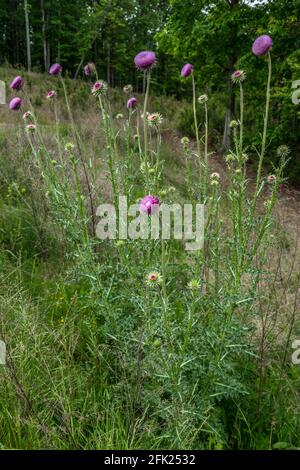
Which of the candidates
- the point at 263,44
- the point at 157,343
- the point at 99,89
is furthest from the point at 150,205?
the point at 263,44

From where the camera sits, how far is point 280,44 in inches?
353

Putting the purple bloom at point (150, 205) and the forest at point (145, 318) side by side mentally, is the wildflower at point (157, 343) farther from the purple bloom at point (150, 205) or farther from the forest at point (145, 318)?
the purple bloom at point (150, 205)

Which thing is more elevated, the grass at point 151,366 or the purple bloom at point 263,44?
the purple bloom at point 263,44

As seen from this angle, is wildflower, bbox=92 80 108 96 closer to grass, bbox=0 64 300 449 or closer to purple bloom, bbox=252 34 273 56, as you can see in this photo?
grass, bbox=0 64 300 449

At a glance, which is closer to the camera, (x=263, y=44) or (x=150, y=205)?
(x=150, y=205)

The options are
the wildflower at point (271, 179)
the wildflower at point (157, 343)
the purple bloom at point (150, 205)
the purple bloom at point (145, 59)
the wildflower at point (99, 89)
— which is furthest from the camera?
the wildflower at point (271, 179)

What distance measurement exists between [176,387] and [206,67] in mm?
10794

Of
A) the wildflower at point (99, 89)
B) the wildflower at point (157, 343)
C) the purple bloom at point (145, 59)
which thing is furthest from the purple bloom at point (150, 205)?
the wildflower at point (99, 89)

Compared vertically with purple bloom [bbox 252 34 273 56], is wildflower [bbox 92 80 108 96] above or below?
below

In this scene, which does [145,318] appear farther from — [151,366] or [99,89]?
[99,89]

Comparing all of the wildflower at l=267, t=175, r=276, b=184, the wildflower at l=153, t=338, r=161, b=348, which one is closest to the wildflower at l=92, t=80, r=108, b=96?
the wildflower at l=267, t=175, r=276, b=184

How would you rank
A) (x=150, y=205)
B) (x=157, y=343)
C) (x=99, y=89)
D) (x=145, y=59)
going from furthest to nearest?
(x=99, y=89) → (x=145, y=59) → (x=157, y=343) → (x=150, y=205)

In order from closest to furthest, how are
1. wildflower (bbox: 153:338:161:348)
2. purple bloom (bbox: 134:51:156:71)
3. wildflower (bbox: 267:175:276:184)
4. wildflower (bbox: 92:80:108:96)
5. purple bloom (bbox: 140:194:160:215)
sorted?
purple bloom (bbox: 140:194:160:215) → wildflower (bbox: 153:338:161:348) → purple bloom (bbox: 134:51:156:71) → wildflower (bbox: 92:80:108:96) → wildflower (bbox: 267:175:276:184)
